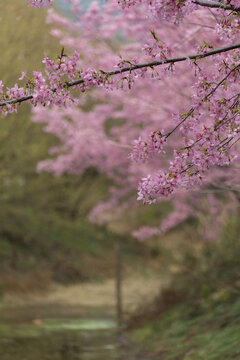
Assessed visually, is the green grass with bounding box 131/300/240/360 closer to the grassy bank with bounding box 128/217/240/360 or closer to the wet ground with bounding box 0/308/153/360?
the grassy bank with bounding box 128/217/240/360

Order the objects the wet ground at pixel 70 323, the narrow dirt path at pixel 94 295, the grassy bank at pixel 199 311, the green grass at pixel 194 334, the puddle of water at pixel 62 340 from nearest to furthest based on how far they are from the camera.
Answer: the green grass at pixel 194 334, the grassy bank at pixel 199 311, the puddle of water at pixel 62 340, the wet ground at pixel 70 323, the narrow dirt path at pixel 94 295

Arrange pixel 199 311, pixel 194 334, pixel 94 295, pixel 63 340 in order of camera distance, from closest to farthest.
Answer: pixel 194 334, pixel 199 311, pixel 63 340, pixel 94 295

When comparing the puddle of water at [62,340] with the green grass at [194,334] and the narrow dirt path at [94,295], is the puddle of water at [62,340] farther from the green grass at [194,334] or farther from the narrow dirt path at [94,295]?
the narrow dirt path at [94,295]

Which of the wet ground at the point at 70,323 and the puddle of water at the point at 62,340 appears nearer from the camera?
the puddle of water at the point at 62,340

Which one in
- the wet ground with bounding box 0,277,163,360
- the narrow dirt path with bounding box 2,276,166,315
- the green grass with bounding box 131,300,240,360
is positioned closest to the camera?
the green grass with bounding box 131,300,240,360

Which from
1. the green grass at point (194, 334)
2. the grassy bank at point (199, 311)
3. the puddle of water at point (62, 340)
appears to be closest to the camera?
the green grass at point (194, 334)

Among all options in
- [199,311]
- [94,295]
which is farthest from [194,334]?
[94,295]

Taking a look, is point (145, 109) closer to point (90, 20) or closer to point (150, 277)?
point (90, 20)

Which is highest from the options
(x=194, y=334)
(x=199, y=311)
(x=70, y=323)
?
(x=70, y=323)

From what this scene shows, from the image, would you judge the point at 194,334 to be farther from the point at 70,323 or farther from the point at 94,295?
the point at 94,295

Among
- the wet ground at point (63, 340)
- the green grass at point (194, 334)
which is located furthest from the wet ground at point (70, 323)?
the green grass at point (194, 334)

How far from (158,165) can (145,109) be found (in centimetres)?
115

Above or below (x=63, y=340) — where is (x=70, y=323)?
above

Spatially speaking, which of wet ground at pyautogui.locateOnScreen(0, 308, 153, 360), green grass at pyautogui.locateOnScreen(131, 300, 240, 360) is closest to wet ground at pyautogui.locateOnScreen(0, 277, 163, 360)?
wet ground at pyautogui.locateOnScreen(0, 308, 153, 360)
